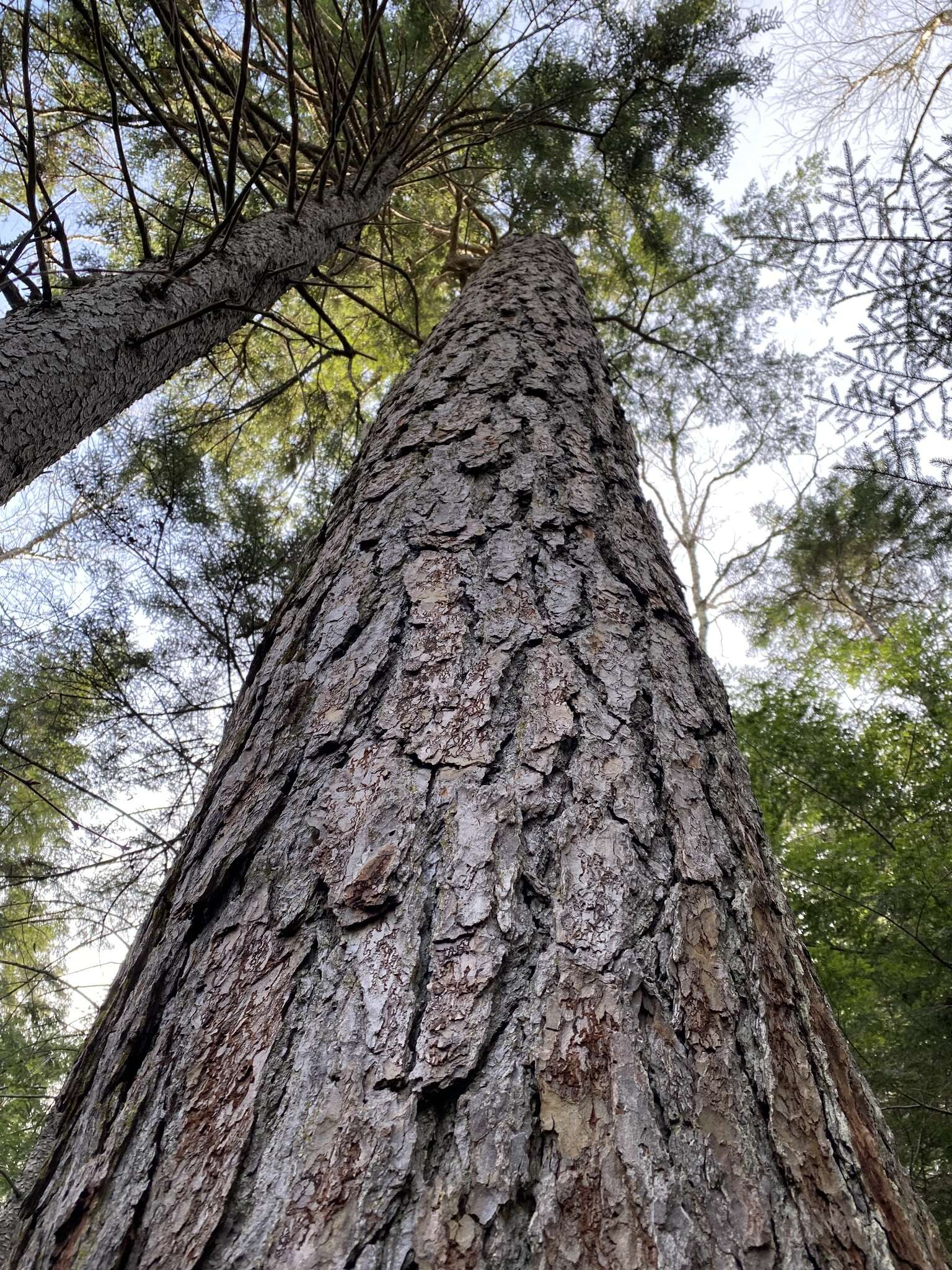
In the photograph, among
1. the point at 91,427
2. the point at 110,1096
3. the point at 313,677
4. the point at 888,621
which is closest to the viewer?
the point at 110,1096

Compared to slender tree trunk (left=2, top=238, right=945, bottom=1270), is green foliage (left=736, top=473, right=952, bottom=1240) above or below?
above

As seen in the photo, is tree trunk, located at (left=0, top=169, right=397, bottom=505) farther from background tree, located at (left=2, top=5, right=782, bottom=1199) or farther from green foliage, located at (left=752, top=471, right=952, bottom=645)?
green foliage, located at (left=752, top=471, right=952, bottom=645)

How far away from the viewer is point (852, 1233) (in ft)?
1.77

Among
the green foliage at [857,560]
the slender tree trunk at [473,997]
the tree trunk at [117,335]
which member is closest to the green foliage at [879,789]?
the green foliage at [857,560]

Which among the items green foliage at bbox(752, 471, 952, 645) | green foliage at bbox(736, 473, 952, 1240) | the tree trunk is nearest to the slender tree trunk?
the tree trunk

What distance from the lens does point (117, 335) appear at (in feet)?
6.34

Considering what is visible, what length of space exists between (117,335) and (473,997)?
1.96 m

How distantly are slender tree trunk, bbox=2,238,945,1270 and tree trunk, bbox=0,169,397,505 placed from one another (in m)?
1.03

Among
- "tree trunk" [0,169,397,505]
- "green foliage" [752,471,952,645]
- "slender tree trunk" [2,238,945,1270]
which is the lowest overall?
"slender tree trunk" [2,238,945,1270]

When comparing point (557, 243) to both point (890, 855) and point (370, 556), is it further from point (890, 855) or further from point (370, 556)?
point (890, 855)

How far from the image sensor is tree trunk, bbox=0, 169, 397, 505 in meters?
1.64

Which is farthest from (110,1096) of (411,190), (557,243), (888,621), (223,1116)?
(888,621)

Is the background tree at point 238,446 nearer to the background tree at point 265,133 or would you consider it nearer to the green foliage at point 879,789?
the background tree at point 265,133

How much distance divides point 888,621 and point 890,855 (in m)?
3.94
